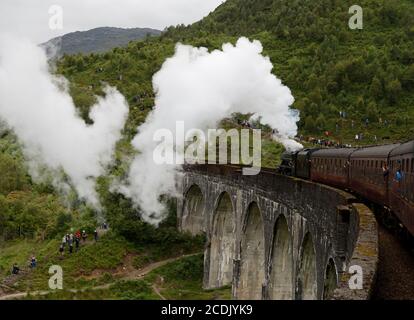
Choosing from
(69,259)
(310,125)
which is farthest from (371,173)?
(310,125)

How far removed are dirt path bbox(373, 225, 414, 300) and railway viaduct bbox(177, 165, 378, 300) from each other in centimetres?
50

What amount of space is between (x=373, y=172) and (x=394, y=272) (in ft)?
20.2

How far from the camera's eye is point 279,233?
20.7m

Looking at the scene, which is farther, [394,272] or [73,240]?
[73,240]

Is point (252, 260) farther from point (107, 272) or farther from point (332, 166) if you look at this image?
point (107, 272)

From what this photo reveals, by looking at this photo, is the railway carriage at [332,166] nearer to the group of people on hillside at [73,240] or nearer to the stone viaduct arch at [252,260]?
the stone viaduct arch at [252,260]

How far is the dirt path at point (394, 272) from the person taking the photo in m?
8.59

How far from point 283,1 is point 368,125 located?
6051 cm

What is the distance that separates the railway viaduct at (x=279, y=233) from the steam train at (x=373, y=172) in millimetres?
883

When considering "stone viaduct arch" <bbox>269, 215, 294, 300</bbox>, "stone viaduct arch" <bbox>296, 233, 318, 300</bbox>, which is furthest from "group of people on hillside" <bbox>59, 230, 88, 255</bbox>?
"stone viaduct arch" <bbox>296, 233, 318, 300</bbox>

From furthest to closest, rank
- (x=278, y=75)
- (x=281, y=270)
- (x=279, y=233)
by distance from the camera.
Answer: (x=278, y=75)
(x=281, y=270)
(x=279, y=233)

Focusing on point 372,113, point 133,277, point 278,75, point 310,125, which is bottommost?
point 133,277

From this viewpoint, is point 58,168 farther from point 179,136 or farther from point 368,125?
point 368,125
